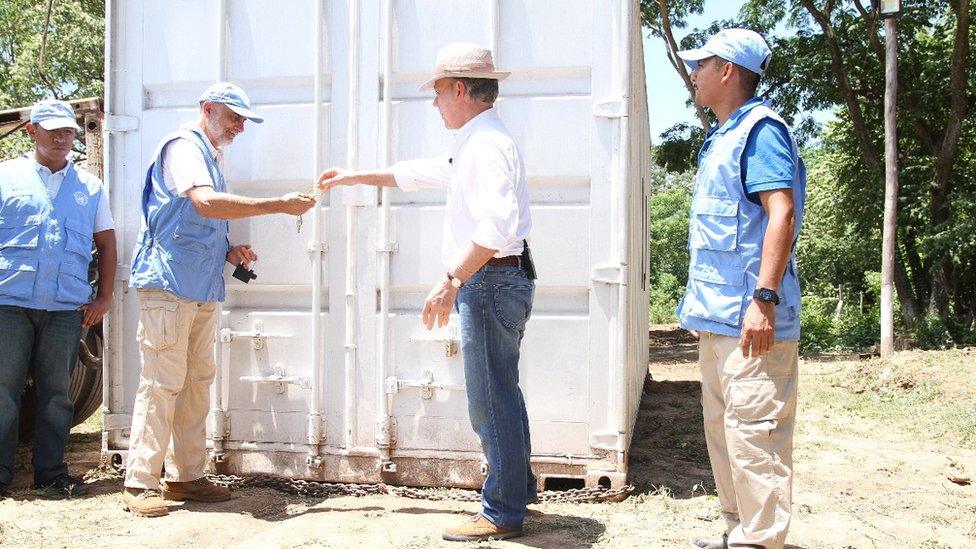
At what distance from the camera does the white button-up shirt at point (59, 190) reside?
191 inches

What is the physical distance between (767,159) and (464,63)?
1266mm

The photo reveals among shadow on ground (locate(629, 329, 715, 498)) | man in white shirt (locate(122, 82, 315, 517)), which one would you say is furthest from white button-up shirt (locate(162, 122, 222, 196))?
shadow on ground (locate(629, 329, 715, 498))

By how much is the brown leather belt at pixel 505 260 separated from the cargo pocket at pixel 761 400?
1.01 meters

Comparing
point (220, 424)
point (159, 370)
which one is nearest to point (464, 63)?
point (159, 370)

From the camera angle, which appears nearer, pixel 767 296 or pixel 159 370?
pixel 767 296

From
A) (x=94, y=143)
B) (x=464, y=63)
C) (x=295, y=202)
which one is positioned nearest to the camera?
(x=464, y=63)

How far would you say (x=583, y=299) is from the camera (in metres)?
4.49

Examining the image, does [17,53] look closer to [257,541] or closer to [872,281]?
[257,541]

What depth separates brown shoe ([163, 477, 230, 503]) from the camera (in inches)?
177

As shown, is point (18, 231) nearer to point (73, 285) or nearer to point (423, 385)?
point (73, 285)

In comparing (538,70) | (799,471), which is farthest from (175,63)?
(799,471)

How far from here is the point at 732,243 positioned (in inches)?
131

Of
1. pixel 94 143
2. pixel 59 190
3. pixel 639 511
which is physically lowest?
pixel 639 511

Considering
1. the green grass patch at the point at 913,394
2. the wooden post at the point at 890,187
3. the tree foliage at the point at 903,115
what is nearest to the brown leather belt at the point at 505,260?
the green grass patch at the point at 913,394
